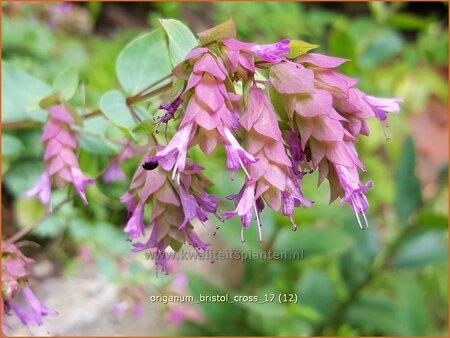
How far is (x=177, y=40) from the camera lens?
0.74 metres

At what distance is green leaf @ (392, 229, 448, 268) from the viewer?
5.62 feet

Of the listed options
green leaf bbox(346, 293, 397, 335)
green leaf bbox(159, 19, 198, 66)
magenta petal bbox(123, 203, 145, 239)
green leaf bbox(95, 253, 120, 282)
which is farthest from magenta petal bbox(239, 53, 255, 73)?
green leaf bbox(346, 293, 397, 335)

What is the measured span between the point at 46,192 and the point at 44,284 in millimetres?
851

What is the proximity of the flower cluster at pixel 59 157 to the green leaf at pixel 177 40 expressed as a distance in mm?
239

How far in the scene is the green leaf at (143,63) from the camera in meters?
0.93

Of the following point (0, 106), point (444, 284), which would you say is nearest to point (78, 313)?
point (0, 106)

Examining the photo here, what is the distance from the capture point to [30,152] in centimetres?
164

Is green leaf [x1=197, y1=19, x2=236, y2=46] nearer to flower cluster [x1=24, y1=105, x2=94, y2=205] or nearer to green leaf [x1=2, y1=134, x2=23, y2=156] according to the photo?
flower cluster [x1=24, y1=105, x2=94, y2=205]

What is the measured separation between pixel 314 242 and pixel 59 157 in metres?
0.89

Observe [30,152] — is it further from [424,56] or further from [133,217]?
[424,56]

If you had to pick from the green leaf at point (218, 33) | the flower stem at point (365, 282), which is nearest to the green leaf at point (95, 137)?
the green leaf at point (218, 33)

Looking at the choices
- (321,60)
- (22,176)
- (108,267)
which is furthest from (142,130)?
(22,176)

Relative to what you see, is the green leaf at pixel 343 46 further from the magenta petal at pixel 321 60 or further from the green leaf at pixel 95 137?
the magenta petal at pixel 321 60

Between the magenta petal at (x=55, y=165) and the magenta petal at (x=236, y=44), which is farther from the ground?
the magenta petal at (x=236, y=44)
